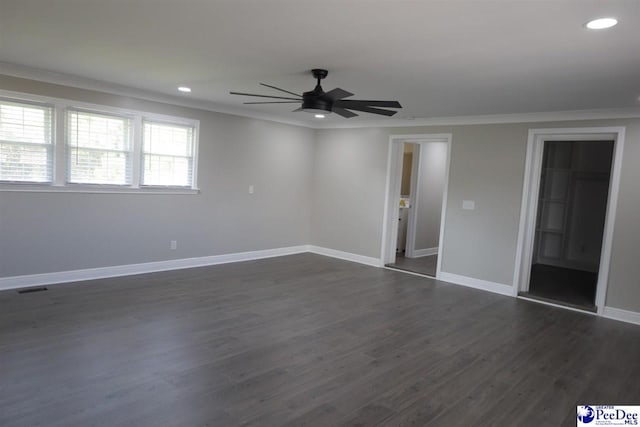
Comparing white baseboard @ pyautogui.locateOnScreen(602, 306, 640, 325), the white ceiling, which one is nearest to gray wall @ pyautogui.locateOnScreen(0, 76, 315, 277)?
the white ceiling

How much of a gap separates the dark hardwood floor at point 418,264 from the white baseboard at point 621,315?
2292mm

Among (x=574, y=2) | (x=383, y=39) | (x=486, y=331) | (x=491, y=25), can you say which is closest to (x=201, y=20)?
(x=383, y=39)

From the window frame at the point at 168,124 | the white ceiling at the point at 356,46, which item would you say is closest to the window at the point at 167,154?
the window frame at the point at 168,124

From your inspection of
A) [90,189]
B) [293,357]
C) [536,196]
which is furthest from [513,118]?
[90,189]

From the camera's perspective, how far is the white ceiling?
242 centimetres

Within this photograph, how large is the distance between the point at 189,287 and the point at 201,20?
3.39 m

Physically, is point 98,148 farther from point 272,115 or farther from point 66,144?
point 272,115

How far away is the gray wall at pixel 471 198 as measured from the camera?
482 centimetres

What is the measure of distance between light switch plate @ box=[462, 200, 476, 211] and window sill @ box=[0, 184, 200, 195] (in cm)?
402

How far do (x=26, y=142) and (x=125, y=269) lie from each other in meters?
1.94

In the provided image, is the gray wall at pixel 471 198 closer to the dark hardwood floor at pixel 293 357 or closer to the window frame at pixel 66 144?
the dark hardwood floor at pixel 293 357

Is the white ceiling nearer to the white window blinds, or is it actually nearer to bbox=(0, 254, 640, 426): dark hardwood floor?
the white window blinds

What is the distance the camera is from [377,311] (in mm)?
4664

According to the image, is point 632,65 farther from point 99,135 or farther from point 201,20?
point 99,135
